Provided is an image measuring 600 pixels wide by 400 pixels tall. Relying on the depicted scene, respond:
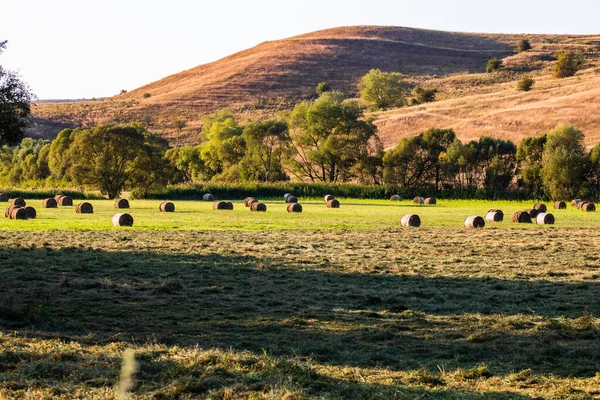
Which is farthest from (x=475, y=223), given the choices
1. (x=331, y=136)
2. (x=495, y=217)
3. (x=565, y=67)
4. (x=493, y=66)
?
(x=493, y=66)

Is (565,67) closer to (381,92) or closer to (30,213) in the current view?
(381,92)

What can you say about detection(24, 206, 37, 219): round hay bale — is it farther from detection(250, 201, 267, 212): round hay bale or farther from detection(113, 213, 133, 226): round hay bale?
detection(250, 201, 267, 212): round hay bale

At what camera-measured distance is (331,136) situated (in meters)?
85.9

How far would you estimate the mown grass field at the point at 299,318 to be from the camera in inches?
332

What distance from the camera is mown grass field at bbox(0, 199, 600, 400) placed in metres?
8.42

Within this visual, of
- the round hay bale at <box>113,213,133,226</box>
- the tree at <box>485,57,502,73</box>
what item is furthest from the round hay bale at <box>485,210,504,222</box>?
the tree at <box>485,57,502,73</box>

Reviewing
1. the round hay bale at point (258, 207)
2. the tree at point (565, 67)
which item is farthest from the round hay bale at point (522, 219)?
the tree at point (565, 67)

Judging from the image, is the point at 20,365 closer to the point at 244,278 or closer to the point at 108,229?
the point at 244,278

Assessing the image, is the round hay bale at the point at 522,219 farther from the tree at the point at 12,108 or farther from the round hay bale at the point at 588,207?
the tree at the point at 12,108

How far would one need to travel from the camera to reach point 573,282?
17109 millimetres

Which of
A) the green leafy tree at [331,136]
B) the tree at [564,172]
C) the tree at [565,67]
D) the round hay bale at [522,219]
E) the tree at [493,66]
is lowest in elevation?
the round hay bale at [522,219]

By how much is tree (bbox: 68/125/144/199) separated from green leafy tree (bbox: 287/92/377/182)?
24.9 meters

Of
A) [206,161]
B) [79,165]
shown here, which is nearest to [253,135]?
[206,161]

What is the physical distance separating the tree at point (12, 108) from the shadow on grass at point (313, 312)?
5.12m
